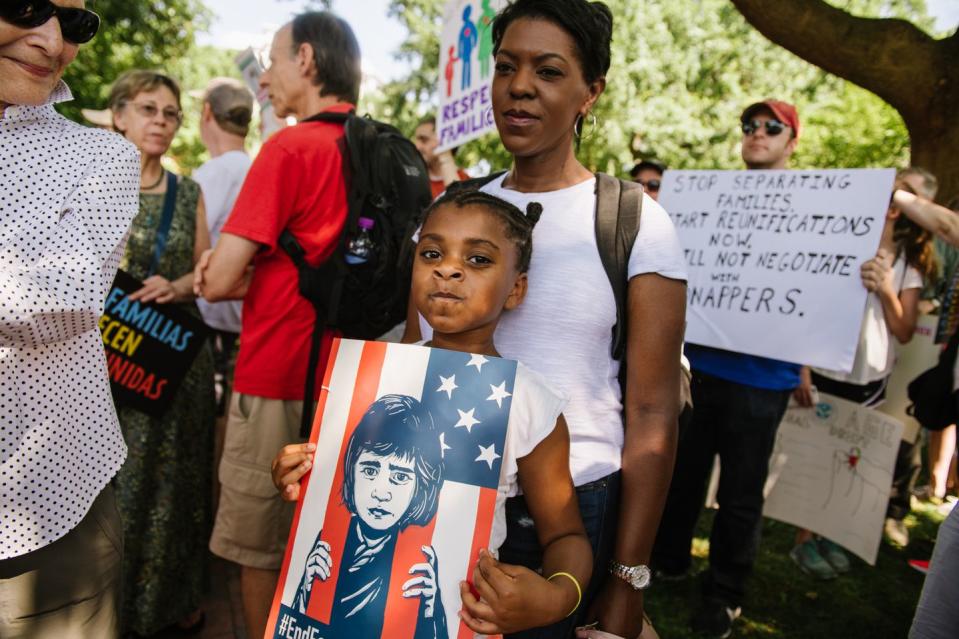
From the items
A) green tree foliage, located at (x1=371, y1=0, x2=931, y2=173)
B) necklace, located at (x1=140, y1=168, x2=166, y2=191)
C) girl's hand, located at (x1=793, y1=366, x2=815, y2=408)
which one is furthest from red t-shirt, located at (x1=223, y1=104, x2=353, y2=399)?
green tree foliage, located at (x1=371, y1=0, x2=931, y2=173)

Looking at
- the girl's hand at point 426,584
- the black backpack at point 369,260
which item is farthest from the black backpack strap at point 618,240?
the black backpack at point 369,260

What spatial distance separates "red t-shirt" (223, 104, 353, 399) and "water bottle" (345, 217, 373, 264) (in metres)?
0.07

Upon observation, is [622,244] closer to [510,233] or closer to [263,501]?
[510,233]

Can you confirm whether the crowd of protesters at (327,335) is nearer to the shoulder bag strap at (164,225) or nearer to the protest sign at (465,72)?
the shoulder bag strap at (164,225)

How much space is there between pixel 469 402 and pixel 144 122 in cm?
254

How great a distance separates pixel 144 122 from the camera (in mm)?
3182

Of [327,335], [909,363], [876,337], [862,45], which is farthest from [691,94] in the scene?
[327,335]

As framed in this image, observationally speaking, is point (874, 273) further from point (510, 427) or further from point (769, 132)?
point (510, 427)

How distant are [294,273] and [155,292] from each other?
655 mm

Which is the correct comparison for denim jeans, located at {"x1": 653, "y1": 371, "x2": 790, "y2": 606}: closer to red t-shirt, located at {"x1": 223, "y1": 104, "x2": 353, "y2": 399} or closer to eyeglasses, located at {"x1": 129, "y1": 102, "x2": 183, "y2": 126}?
red t-shirt, located at {"x1": 223, "y1": 104, "x2": 353, "y2": 399}

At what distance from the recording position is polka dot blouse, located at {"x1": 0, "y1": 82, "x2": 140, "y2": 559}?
1.35 metres

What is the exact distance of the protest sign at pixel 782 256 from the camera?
328 cm

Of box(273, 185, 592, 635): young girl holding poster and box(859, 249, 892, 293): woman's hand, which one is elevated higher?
box(859, 249, 892, 293): woman's hand

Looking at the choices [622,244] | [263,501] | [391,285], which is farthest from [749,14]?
[263,501]
